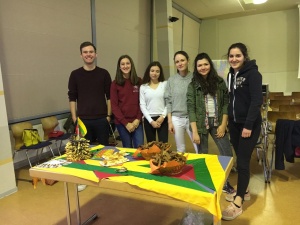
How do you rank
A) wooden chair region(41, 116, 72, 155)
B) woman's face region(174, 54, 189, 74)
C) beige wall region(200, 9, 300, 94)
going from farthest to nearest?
beige wall region(200, 9, 300, 94)
wooden chair region(41, 116, 72, 155)
woman's face region(174, 54, 189, 74)

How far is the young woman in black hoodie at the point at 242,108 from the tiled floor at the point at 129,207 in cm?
32

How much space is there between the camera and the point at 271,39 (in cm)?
831

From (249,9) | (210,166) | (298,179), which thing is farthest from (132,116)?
(249,9)

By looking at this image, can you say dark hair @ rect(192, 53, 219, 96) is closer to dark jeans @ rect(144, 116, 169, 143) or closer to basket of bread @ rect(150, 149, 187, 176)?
dark jeans @ rect(144, 116, 169, 143)

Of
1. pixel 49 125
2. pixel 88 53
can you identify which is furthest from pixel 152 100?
pixel 49 125

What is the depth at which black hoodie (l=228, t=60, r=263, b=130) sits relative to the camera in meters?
2.06

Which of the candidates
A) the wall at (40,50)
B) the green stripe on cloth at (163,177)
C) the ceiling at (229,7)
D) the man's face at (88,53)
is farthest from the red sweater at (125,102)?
the ceiling at (229,7)

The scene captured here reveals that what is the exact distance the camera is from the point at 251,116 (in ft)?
6.80

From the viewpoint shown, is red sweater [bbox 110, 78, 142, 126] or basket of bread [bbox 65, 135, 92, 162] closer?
basket of bread [bbox 65, 135, 92, 162]

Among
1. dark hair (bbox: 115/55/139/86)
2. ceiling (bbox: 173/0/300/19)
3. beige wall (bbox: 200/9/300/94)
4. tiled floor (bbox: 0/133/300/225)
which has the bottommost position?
tiled floor (bbox: 0/133/300/225)

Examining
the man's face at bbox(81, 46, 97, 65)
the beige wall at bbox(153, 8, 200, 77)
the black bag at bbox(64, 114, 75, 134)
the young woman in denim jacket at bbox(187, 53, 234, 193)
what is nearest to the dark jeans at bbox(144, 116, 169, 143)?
the young woman in denim jacket at bbox(187, 53, 234, 193)

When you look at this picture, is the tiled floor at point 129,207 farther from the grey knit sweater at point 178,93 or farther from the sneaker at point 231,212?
the grey knit sweater at point 178,93

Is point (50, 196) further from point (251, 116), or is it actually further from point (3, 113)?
point (251, 116)

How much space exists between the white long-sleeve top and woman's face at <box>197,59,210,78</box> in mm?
493
